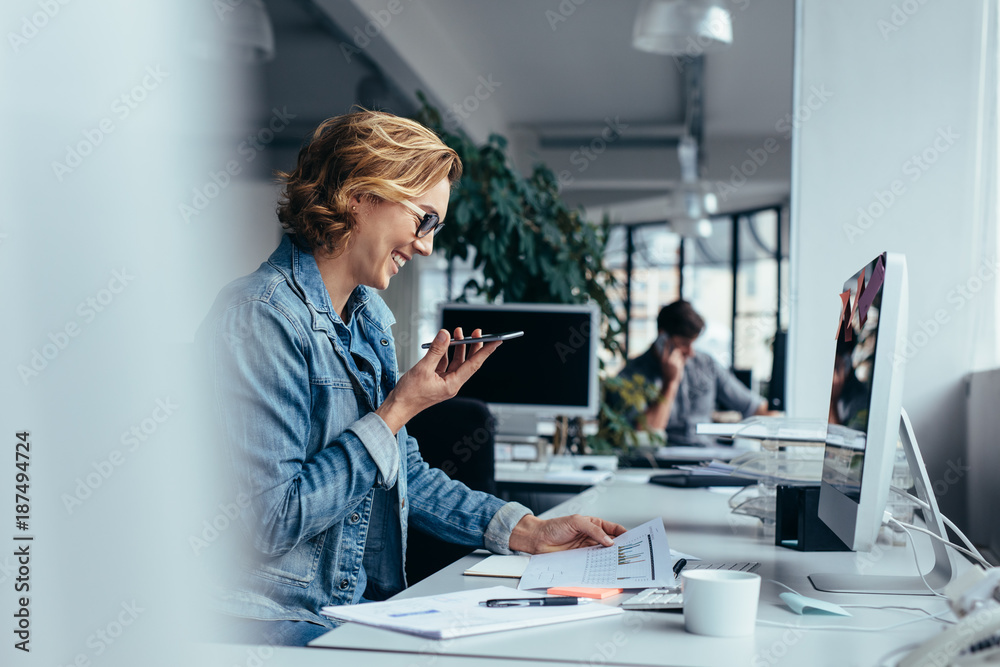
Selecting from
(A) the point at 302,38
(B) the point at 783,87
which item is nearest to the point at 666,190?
(B) the point at 783,87

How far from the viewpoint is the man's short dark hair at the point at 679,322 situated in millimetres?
4070

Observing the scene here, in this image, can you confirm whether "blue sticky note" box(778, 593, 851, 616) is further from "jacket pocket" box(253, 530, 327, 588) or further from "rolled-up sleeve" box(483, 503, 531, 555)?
"jacket pocket" box(253, 530, 327, 588)

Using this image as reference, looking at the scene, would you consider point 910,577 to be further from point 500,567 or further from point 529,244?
point 529,244

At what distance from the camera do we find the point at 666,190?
8.64m

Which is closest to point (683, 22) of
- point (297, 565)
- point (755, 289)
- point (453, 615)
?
point (297, 565)

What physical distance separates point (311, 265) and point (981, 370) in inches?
65.0

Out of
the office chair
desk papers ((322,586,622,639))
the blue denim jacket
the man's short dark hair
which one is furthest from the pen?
the man's short dark hair

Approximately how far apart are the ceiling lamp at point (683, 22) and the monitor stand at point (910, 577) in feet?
7.59

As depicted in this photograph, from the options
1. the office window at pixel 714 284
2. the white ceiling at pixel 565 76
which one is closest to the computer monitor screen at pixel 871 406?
the white ceiling at pixel 565 76

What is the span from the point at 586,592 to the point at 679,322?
124 inches

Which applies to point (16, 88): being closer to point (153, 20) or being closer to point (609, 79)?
point (153, 20)

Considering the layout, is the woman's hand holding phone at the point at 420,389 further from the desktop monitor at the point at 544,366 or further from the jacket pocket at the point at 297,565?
the desktop monitor at the point at 544,366

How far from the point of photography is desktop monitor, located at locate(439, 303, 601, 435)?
107 inches

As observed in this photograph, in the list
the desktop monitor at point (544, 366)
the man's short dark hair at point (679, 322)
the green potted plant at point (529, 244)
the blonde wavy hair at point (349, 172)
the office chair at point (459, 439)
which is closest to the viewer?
the blonde wavy hair at point (349, 172)
